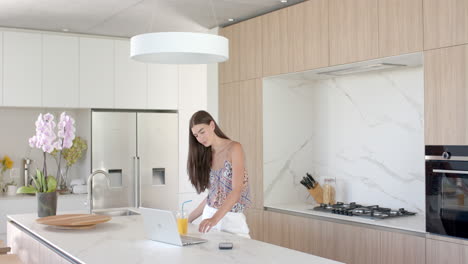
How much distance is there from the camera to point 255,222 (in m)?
4.99

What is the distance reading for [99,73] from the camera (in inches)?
236

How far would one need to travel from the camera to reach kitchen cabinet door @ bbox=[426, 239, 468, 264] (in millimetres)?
3264

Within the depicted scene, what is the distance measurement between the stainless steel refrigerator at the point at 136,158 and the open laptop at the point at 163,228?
3.27 meters

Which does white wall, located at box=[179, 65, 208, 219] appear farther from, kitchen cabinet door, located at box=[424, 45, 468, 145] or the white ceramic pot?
kitchen cabinet door, located at box=[424, 45, 468, 145]

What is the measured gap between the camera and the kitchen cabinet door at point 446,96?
3266 millimetres

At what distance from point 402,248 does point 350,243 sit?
1.43 ft

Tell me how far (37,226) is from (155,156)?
9.44ft

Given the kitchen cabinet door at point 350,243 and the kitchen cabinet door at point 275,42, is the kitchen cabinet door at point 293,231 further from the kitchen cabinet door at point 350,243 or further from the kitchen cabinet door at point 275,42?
the kitchen cabinet door at point 275,42

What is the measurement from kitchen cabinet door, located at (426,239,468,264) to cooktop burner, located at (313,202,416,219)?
0.49m

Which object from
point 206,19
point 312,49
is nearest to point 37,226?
point 312,49

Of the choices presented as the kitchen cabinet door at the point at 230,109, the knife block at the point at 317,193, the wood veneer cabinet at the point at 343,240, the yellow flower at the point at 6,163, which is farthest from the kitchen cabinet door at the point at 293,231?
the yellow flower at the point at 6,163

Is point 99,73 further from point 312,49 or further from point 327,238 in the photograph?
point 327,238

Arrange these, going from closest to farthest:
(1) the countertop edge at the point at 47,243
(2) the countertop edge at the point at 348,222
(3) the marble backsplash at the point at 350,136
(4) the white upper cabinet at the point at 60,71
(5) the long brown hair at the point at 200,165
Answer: (1) the countertop edge at the point at 47,243, (5) the long brown hair at the point at 200,165, (2) the countertop edge at the point at 348,222, (3) the marble backsplash at the point at 350,136, (4) the white upper cabinet at the point at 60,71

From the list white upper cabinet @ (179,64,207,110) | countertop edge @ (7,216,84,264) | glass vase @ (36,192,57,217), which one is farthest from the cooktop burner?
white upper cabinet @ (179,64,207,110)
